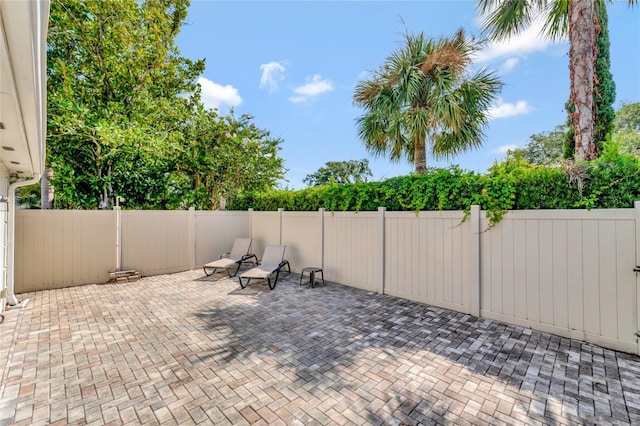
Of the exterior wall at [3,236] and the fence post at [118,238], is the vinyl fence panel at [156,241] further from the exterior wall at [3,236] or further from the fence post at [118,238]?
the exterior wall at [3,236]

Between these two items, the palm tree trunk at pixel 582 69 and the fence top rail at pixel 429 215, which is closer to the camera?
the palm tree trunk at pixel 582 69

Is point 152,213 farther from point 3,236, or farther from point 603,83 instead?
point 603,83

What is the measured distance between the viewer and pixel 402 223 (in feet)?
17.5

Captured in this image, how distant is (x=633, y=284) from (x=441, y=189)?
255 centimetres

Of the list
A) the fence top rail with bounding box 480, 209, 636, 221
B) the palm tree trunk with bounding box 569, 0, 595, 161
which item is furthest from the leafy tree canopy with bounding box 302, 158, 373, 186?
the fence top rail with bounding box 480, 209, 636, 221

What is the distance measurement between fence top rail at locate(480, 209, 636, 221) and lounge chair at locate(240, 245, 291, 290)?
450 cm

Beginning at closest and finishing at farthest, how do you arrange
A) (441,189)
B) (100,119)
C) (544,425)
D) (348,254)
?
(544,425) → (441,189) → (348,254) → (100,119)

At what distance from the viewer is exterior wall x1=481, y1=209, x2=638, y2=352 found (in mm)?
3246

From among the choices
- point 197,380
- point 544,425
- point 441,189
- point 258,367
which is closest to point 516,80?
point 441,189

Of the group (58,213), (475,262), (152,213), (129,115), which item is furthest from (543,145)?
(58,213)

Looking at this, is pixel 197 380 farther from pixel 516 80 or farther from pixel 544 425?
pixel 516 80

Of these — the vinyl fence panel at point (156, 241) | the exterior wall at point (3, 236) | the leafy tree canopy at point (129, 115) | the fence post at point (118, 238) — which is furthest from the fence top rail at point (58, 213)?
the leafy tree canopy at point (129, 115)

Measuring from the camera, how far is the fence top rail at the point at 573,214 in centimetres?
323

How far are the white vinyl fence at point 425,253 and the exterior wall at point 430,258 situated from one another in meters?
0.02
